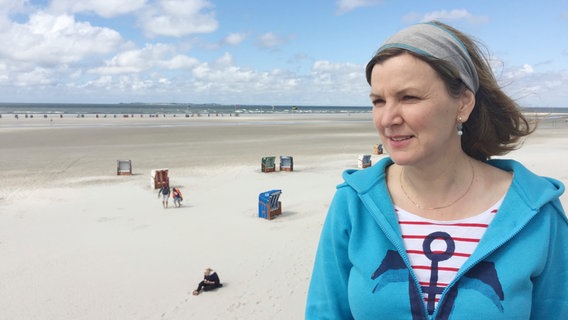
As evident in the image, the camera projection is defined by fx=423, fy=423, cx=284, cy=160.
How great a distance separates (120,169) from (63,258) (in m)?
12.1

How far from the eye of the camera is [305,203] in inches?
584

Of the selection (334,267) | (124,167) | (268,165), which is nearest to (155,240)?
(334,267)

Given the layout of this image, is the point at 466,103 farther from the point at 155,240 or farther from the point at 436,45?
the point at 155,240

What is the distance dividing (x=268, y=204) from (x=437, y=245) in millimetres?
10965

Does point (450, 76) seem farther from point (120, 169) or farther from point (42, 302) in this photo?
point (120, 169)

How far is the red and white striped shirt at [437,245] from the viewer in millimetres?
1775

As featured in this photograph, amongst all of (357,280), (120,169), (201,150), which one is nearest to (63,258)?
(357,280)

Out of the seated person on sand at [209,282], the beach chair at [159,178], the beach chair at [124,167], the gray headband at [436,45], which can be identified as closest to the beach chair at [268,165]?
the beach chair at [159,178]

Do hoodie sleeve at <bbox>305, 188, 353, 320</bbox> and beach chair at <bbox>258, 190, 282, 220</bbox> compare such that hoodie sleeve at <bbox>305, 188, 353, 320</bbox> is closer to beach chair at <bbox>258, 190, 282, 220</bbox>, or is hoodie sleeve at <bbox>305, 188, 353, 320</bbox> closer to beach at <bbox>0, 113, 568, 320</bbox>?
beach at <bbox>0, 113, 568, 320</bbox>

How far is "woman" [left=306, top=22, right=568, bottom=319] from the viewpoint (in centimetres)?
171

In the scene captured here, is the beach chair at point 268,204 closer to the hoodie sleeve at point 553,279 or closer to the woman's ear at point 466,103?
the woman's ear at point 466,103

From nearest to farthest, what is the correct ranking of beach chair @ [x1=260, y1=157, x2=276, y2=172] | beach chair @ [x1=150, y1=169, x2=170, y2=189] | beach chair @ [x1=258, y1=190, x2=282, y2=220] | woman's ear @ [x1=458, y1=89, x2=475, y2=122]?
woman's ear @ [x1=458, y1=89, x2=475, y2=122] < beach chair @ [x1=258, y1=190, x2=282, y2=220] < beach chair @ [x1=150, y1=169, x2=170, y2=189] < beach chair @ [x1=260, y1=157, x2=276, y2=172]

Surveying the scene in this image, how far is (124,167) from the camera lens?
71.6ft

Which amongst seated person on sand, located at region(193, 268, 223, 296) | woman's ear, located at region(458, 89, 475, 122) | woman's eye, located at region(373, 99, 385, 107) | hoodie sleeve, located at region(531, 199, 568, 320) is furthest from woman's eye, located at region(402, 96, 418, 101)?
seated person on sand, located at region(193, 268, 223, 296)
